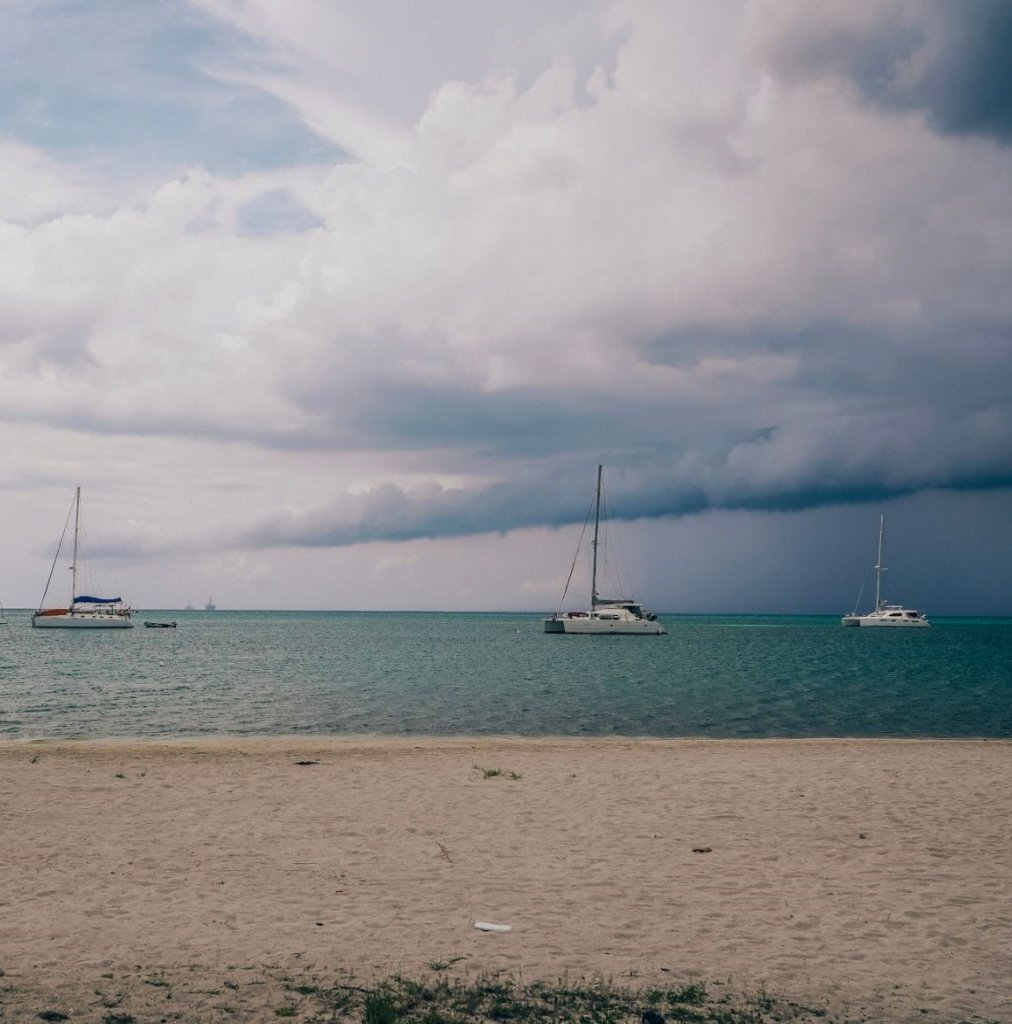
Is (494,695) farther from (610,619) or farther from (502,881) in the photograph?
(610,619)

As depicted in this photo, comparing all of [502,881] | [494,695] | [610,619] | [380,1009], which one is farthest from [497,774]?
[610,619]

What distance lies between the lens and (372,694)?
52.4 m

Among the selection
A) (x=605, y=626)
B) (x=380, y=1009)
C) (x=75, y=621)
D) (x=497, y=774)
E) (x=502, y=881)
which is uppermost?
(x=380, y=1009)

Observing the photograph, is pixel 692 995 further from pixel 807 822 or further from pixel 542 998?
pixel 807 822

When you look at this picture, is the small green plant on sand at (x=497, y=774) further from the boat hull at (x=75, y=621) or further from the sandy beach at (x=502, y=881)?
the boat hull at (x=75, y=621)

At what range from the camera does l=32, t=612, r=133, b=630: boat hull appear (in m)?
140

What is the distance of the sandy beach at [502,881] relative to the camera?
932 cm

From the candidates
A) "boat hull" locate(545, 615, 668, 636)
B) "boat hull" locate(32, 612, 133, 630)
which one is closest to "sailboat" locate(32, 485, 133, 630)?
"boat hull" locate(32, 612, 133, 630)

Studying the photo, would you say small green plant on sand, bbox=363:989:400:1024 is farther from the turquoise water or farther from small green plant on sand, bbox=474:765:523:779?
the turquoise water

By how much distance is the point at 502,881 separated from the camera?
13.2 m

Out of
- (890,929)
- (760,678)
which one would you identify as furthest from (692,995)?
(760,678)

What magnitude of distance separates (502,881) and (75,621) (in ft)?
473

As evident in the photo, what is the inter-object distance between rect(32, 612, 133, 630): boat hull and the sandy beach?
12836cm

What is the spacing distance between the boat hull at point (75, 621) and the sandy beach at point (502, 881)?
128 m
